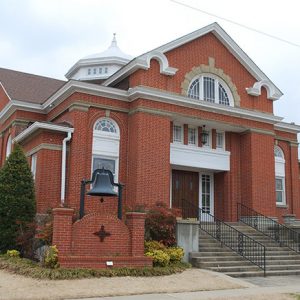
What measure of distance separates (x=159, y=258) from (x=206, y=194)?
829 centimetres

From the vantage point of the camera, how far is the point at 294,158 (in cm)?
2534

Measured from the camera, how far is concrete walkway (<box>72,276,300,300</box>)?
1106 cm

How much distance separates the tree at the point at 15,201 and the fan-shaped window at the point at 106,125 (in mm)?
3646

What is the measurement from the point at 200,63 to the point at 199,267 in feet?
32.3

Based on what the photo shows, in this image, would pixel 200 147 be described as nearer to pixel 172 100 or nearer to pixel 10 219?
pixel 172 100

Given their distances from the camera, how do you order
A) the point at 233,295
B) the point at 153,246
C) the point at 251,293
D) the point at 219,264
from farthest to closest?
1. the point at 219,264
2. the point at 153,246
3. the point at 251,293
4. the point at 233,295

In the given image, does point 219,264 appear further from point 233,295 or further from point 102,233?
point 102,233

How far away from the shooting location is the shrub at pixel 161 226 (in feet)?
51.3

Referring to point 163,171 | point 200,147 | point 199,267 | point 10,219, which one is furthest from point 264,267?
point 10,219

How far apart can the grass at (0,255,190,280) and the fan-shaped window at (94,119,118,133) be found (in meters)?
6.75

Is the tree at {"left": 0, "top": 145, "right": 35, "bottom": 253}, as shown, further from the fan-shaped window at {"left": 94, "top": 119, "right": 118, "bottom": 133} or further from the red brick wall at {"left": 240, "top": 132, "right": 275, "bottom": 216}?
the red brick wall at {"left": 240, "top": 132, "right": 275, "bottom": 216}

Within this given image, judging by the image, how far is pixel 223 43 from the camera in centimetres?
2242

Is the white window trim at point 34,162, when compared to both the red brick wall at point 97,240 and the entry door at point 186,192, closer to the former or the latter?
the entry door at point 186,192

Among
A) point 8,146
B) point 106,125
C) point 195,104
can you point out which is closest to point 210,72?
point 195,104
